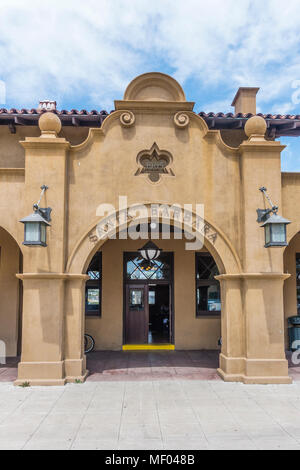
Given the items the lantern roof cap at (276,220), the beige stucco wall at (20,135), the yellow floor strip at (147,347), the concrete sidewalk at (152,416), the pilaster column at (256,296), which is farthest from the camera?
the yellow floor strip at (147,347)

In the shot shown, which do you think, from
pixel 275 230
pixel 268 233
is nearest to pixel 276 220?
pixel 275 230

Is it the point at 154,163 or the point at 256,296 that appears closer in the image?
the point at 256,296

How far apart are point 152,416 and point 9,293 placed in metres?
6.12

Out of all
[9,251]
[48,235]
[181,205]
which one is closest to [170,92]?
[181,205]

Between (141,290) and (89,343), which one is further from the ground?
(141,290)

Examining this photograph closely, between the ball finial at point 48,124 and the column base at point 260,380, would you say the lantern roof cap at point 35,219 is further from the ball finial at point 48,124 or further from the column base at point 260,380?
the column base at point 260,380

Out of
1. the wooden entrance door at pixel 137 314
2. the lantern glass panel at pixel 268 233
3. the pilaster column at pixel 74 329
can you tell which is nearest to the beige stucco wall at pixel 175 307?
the wooden entrance door at pixel 137 314

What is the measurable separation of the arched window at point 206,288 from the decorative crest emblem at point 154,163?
4.12m

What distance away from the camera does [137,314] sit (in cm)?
1171

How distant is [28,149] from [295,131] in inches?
293

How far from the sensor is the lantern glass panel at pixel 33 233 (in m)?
7.26

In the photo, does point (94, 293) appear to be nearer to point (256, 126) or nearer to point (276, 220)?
point (276, 220)

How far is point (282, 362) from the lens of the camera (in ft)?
25.7

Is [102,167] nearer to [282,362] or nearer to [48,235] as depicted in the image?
[48,235]
